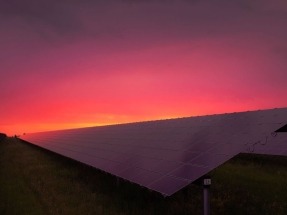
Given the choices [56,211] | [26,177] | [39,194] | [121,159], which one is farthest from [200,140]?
[26,177]

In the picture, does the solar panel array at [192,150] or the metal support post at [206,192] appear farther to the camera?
the solar panel array at [192,150]

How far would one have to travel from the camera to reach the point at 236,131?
9.52m

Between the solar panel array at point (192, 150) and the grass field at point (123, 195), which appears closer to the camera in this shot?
the solar panel array at point (192, 150)

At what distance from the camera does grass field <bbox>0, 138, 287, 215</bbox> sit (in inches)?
426

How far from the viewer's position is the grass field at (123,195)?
10.8 m

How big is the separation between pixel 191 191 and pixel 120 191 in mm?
2478

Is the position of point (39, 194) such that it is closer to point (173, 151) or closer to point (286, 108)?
point (173, 151)

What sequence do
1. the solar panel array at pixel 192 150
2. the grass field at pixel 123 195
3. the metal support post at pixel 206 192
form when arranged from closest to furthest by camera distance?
the metal support post at pixel 206 192
the solar panel array at pixel 192 150
the grass field at pixel 123 195

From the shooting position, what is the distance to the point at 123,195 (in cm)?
1246

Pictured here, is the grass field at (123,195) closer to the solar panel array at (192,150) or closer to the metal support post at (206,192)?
the solar panel array at (192,150)

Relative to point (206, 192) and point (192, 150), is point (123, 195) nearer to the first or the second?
point (192, 150)

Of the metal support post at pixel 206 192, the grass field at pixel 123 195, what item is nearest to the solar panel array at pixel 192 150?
the metal support post at pixel 206 192

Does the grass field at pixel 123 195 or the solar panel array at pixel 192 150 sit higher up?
the solar panel array at pixel 192 150

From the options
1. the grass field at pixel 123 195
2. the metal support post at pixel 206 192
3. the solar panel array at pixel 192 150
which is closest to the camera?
the metal support post at pixel 206 192
